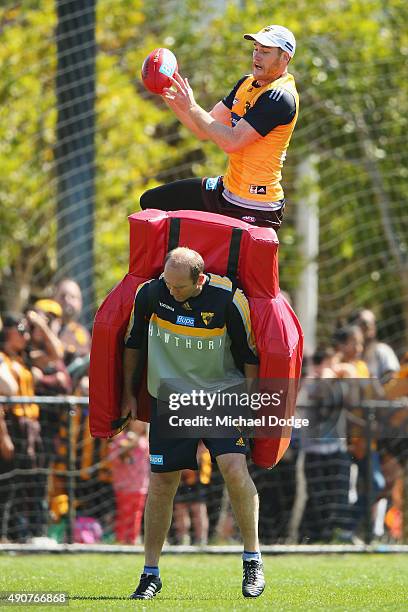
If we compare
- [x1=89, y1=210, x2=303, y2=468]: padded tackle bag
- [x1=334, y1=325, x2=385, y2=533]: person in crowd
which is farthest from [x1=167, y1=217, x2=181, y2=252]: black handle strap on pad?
[x1=334, y1=325, x2=385, y2=533]: person in crowd

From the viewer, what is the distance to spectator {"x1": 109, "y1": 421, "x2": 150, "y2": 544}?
34.0 ft

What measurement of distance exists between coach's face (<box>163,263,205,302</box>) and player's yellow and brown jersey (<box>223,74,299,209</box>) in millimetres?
803

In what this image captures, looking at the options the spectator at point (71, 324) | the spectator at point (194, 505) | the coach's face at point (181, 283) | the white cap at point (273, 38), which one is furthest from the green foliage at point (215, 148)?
the coach's face at point (181, 283)

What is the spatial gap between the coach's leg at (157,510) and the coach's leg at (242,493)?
0.91ft

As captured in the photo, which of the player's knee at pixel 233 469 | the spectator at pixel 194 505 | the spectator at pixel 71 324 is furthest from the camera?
the spectator at pixel 71 324

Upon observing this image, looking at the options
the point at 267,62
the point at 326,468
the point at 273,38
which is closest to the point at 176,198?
the point at 267,62

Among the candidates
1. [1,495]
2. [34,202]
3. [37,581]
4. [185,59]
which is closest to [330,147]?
[185,59]

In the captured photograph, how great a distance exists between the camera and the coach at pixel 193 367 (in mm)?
6555

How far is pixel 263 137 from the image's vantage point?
695 cm

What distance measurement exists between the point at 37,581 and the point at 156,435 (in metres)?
1.39

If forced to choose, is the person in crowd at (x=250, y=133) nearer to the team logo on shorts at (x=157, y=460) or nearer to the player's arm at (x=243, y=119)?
the player's arm at (x=243, y=119)

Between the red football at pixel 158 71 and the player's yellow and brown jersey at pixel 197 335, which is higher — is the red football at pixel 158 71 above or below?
above

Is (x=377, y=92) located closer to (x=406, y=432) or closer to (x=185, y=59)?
(x=185, y=59)

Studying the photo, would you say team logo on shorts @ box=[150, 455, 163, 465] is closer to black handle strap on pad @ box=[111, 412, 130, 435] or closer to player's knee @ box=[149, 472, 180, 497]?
player's knee @ box=[149, 472, 180, 497]
